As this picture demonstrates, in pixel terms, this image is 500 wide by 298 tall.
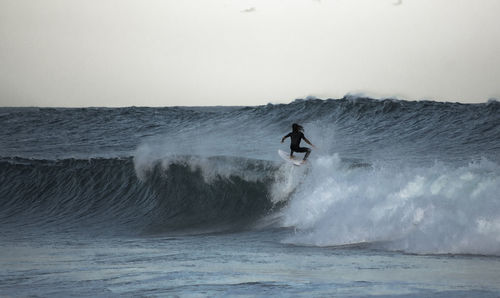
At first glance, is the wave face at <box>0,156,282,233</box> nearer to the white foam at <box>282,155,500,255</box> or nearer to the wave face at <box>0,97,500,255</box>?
the wave face at <box>0,97,500,255</box>

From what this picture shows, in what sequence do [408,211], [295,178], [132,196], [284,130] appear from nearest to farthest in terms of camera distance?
[408,211] < [295,178] < [132,196] < [284,130]

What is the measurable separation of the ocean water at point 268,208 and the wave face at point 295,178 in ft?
0.16

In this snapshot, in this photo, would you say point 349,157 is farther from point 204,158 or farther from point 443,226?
point 443,226

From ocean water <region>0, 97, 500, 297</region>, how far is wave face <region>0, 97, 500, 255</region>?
0.05 m

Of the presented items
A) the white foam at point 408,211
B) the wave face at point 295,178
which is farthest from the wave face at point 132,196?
the white foam at point 408,211

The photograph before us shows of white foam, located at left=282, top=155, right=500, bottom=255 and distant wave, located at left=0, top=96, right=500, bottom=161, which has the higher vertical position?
distant wave, located at left=0, top=96, right=500, bottom=161

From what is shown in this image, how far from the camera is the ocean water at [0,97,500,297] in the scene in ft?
26.7

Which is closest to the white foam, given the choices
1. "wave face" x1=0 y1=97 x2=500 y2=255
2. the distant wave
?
"wave face" x1=0 y1=97 x2=500 y2=255

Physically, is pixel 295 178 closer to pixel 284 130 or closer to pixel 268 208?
pixel 268 208

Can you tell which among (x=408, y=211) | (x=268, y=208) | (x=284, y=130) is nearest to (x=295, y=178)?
(x=268, y=208)

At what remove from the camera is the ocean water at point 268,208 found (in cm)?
812

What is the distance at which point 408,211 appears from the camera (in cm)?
1166

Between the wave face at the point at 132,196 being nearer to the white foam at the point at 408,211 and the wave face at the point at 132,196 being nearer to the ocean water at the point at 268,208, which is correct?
the ocean water at the point at 268,208

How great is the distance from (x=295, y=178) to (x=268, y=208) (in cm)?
102
